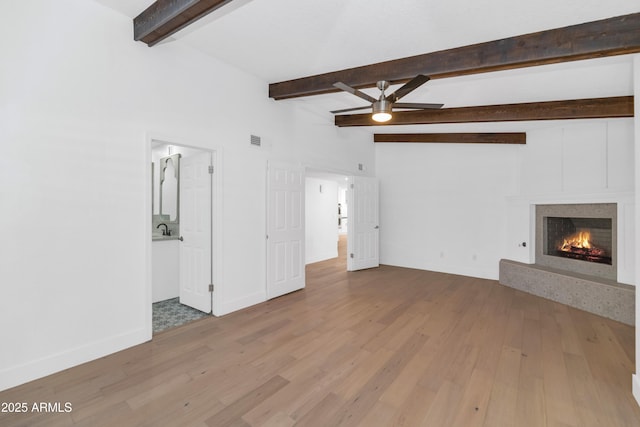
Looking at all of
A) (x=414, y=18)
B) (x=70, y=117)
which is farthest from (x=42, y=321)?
(x=414, y=18)

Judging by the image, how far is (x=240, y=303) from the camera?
3.82 meters

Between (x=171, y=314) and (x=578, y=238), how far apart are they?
6.44 m

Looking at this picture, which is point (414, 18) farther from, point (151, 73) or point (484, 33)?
point (151, 73)

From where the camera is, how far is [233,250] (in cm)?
375

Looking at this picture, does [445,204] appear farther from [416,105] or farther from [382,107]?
[382,107]

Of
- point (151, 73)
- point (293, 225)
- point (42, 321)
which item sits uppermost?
point (151, 73)

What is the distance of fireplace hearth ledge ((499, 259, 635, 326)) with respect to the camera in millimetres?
3576

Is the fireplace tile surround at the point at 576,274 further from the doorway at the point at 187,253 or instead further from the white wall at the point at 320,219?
the doorway at the point at 187,253

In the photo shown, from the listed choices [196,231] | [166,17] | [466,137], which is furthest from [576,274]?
[166,17]

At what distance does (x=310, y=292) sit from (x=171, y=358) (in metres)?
2.39

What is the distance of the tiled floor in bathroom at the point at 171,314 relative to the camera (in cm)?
337

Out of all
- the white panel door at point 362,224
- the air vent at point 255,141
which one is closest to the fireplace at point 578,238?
the white panel door at point 362,224

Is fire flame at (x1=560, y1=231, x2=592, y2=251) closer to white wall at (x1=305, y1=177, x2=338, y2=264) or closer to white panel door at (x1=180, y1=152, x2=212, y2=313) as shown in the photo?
white wall at (x1=305, y1=177, x2=338, y2=264)

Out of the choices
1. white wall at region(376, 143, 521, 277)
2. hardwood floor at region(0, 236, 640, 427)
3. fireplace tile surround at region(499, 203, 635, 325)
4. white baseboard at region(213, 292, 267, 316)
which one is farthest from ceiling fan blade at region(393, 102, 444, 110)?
white wall at region(376, 143, 521, 277)
